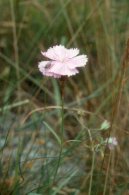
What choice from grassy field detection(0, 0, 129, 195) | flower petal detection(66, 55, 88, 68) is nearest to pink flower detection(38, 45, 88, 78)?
flower petal detection(66, 55, 88, 68)

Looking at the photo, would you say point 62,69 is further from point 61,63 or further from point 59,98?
point 59,98

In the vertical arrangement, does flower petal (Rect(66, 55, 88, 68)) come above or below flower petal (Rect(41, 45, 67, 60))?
below

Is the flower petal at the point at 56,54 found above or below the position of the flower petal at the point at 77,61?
above

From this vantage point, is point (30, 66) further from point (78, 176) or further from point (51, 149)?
point (78, 176)

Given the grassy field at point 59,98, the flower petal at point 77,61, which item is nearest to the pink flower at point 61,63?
the flower petal at point 77,61

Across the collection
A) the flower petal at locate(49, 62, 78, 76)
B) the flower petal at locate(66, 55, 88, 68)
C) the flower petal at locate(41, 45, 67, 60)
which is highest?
the flower petal at locate(41, 45, 67, 60)

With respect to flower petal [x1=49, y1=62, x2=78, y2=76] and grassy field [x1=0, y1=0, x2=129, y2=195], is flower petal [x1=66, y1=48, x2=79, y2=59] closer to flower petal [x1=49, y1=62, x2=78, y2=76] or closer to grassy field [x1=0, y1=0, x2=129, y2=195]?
flower petal [x1=49, y1=62, x2=78, y2=76]

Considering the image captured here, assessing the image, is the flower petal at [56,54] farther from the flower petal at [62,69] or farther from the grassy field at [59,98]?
the grassy field at [59,98]
